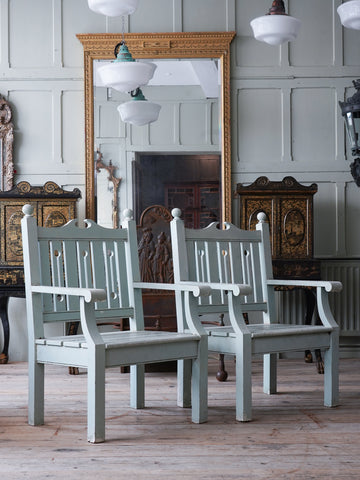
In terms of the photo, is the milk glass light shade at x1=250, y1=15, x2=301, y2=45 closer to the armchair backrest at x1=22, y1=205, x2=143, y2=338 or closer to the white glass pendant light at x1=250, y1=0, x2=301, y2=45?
the white glass pendant light at x1=250, y1=0, x2=301, y2=45

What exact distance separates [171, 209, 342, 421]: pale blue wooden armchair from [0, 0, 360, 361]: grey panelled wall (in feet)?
6.20

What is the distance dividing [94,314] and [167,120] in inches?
120

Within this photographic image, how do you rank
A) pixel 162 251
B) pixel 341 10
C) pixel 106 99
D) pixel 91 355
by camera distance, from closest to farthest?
pixel 91 355
pixel 341 10
pixel 162 251
pixel 106 99

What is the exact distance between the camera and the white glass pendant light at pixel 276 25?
481 cm

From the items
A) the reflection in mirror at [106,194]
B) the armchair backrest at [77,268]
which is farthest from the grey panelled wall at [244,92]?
the armchair backrest at [77,268]

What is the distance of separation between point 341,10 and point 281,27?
1.65 ft

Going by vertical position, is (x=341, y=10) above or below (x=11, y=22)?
below

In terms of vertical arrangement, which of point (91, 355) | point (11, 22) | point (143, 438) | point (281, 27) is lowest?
point (143, 438)

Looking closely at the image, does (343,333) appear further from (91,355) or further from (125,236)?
(91,355)

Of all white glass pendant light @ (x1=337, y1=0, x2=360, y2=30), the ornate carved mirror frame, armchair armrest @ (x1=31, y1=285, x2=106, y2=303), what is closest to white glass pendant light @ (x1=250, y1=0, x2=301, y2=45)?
white glass pendant light @ (x1=337, y1=0, x2=360, y2=30)

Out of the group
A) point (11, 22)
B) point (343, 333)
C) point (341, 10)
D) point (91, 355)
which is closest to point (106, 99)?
point (11, 22)

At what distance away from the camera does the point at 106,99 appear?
598 centimetres

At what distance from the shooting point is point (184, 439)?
324 centimetres

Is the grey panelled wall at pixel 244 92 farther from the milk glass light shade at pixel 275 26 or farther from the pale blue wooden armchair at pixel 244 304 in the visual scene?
the pale blue wooden armchair at pixel 244 304
